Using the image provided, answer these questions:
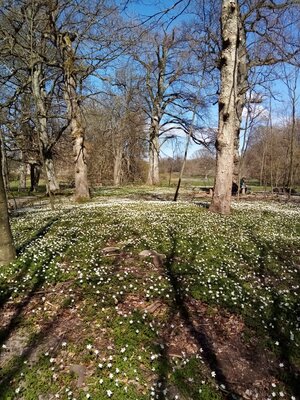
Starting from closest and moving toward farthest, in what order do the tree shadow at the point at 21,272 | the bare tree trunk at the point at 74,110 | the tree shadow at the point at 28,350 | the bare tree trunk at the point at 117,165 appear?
the tree shadow at the point at 28,350 → the tree shadow at the point at 21,272 → the bare tree trunk at the point at 74,110 → the bare tree trunk at the point at 117,165

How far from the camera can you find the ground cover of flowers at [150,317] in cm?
424

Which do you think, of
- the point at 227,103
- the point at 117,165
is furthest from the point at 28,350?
the point at 117,165

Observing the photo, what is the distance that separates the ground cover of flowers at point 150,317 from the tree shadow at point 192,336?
0.07 feet

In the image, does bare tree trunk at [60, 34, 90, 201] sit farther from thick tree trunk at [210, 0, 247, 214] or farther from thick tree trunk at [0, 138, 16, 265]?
thick tree trunk at [0, 138, 16, 265]

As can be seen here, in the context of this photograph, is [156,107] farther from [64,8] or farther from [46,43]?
[64,8]

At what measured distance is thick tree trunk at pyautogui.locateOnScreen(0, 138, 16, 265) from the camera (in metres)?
7.32

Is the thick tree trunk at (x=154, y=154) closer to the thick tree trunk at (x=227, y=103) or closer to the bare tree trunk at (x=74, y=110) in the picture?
the bare tree trunk at (x=74, y=110)

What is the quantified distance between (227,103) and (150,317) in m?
10.4

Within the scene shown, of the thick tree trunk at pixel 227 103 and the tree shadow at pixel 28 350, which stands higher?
the thick tree trunk at pixel 227 103

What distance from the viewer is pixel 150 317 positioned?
5.54 m

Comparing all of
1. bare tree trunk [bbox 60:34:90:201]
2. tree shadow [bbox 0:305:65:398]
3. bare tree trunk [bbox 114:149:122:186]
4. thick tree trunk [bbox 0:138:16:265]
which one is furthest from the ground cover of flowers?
bare tree trunk [bbox 114:149:122:186]

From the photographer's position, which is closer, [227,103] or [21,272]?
[21,272]

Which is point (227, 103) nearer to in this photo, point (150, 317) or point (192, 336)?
point (150, 317)

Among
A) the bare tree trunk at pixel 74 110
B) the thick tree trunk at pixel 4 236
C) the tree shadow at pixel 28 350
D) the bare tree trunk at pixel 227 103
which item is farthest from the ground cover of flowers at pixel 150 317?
the bare tree trunk at pixel 74 110
